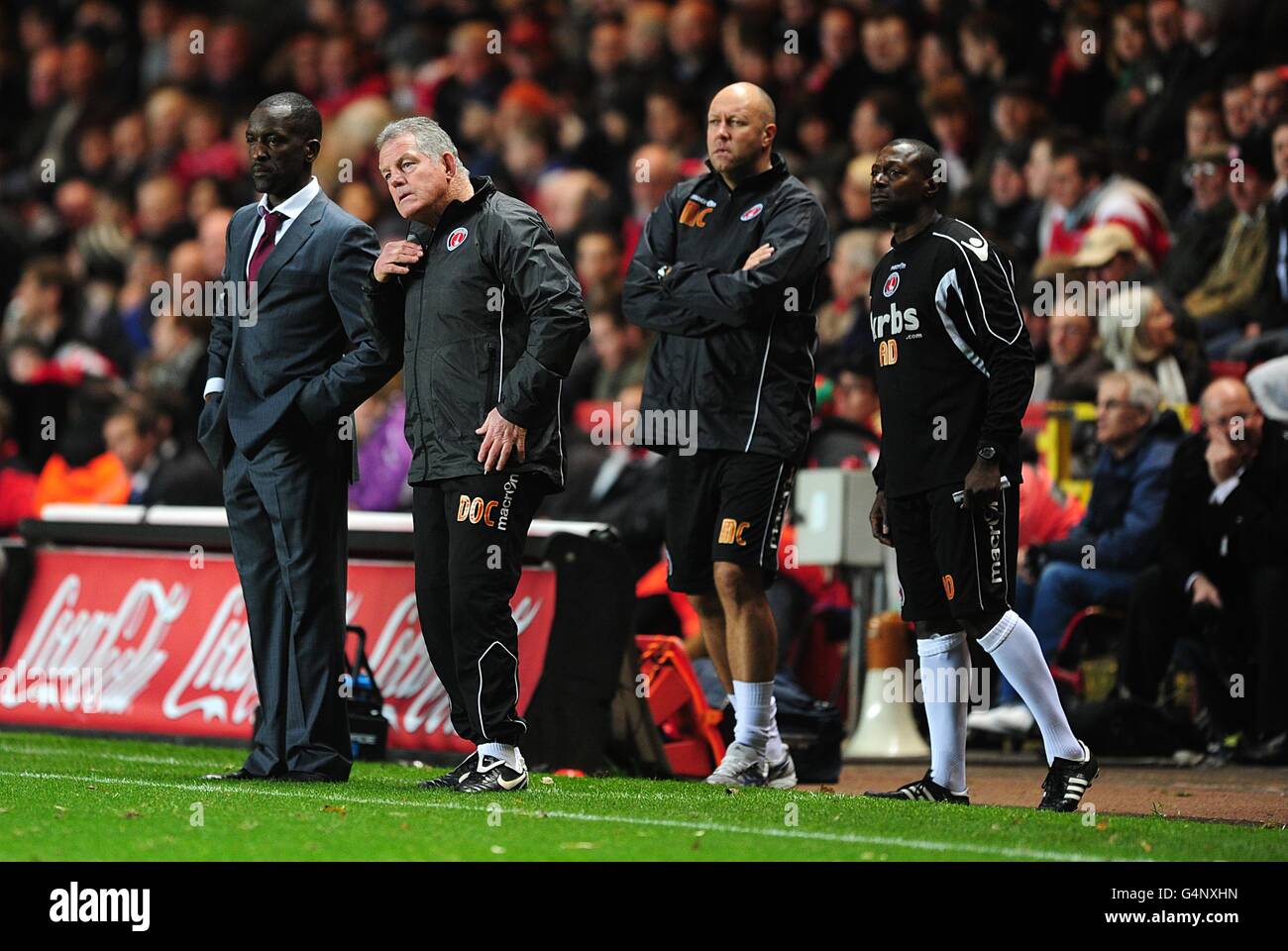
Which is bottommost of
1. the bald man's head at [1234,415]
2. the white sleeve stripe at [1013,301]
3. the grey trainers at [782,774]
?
the grey trainers at [782,774]

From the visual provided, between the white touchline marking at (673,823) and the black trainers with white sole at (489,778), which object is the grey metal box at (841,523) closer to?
the black trainers with white sole at (489,778)

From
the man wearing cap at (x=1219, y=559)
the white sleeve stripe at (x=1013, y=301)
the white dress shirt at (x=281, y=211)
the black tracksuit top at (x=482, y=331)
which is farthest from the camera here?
the man wearing cap at (x=1219, y=559)

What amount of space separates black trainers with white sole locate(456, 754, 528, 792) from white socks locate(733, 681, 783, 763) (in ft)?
3.81

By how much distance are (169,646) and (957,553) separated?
4593mm

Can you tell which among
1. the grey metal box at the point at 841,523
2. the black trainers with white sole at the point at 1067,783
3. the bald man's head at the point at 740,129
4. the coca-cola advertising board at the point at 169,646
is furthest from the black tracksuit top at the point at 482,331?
the grey metal box at the point at 841,523

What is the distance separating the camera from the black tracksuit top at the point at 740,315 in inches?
305

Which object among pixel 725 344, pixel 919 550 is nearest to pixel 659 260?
pixel 725 344

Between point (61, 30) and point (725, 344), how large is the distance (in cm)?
1639

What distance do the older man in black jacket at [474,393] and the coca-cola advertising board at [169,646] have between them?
188 centimetres

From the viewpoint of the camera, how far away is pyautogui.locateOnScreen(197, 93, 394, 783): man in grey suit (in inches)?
287

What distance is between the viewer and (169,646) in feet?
32.9

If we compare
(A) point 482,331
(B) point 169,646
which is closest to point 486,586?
(A) point 482,331

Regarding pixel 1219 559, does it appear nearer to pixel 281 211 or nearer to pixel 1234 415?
pixel 1234 415

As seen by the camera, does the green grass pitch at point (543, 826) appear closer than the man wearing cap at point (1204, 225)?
Yes
